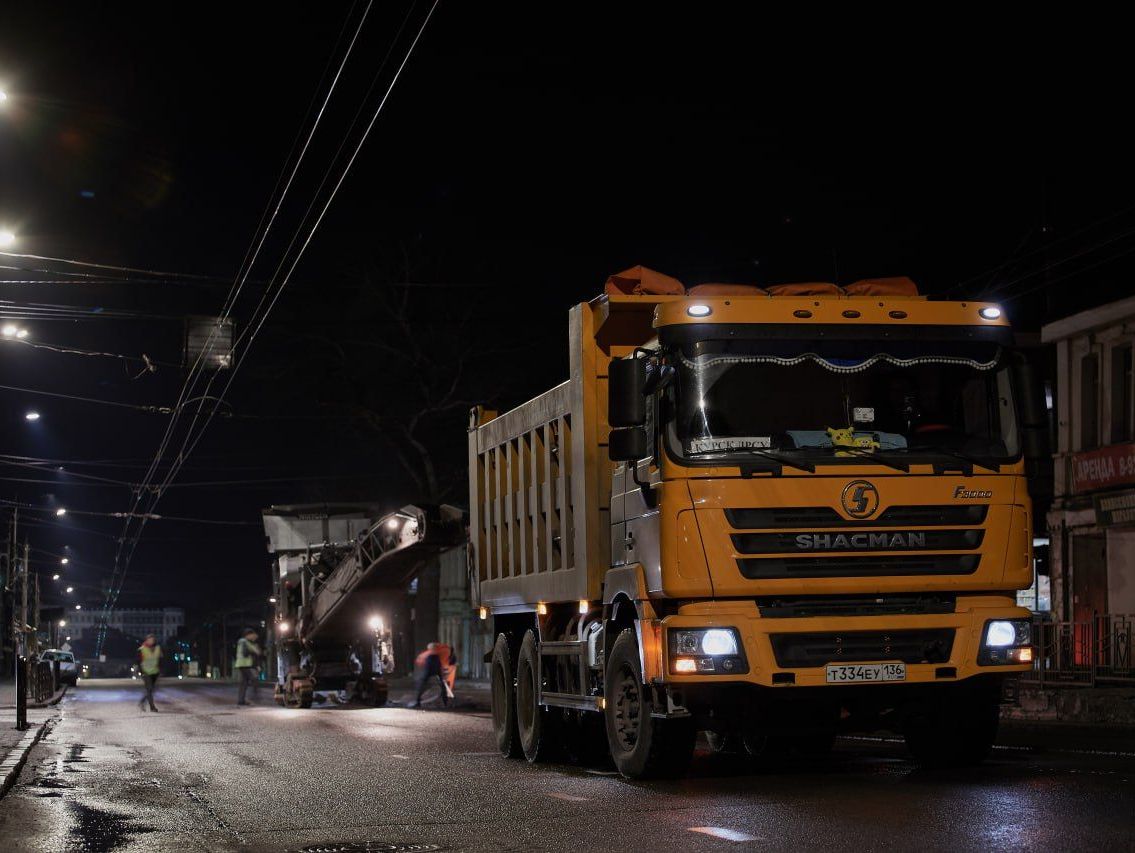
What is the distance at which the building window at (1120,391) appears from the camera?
103ft

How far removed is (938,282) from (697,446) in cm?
3117

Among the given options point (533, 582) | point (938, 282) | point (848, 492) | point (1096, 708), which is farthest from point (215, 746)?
point (938, 282)

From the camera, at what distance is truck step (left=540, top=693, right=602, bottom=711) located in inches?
534

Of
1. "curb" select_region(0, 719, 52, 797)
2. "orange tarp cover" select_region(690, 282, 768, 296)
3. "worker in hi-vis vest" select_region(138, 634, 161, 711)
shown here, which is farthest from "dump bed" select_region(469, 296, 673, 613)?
"worker in hi-vis vest" select_region(138, 634, 161, 711)

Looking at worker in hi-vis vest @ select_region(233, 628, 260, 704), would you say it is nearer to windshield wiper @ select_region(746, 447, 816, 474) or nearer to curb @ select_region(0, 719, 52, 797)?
curb @ select_region(0, 719, 52, 797)

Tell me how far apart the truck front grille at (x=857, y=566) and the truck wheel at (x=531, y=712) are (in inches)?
164

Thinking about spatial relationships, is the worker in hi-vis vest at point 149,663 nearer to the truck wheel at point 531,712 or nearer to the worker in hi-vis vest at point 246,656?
the worker in hi-vis vest at point 246,656

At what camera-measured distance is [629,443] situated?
1199cm

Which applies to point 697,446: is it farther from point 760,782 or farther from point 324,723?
point 324,723

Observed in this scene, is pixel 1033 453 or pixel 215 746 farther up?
pixel 1033 453

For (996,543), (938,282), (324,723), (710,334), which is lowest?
(324,723)

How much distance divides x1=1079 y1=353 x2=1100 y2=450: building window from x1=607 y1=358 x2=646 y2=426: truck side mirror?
22.4m

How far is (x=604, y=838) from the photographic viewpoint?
938 cm

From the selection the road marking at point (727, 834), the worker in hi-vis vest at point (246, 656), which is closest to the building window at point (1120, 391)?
the worker in hi-vis vest at point (246, 656)
